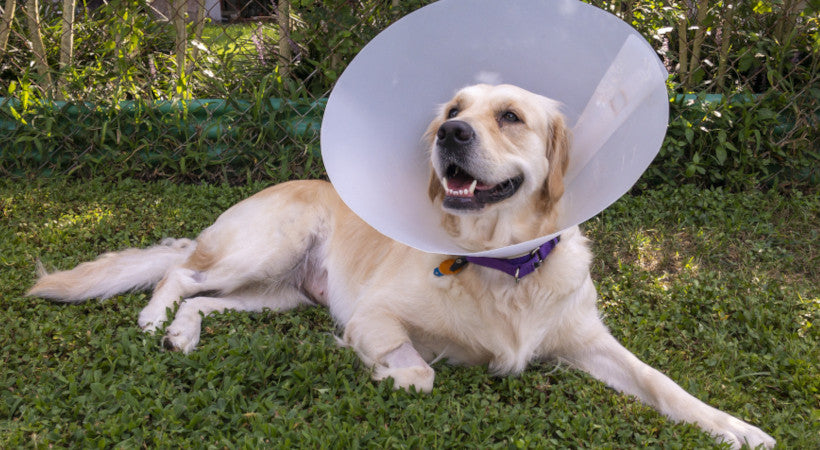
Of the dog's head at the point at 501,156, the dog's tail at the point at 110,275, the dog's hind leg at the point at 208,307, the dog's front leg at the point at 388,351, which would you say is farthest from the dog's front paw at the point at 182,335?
the dog's head at the point at 501,156

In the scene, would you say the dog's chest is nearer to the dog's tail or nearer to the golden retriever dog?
the golden retriever dog

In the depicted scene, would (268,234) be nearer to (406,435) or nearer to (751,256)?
(406,435)

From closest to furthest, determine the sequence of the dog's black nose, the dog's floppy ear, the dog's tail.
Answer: the dog's black nose
the dog's floppy ear
the dog's tail

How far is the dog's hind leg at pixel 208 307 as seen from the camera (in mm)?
2486

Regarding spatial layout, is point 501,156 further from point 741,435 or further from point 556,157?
point 741,435

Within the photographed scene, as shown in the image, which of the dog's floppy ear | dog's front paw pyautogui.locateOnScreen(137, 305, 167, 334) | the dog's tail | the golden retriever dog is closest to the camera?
the golden retriever dog

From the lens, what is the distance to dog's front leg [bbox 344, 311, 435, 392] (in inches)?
87.7

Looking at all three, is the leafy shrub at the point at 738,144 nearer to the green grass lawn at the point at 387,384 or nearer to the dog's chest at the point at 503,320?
the green grass lawn at the point at 387,384

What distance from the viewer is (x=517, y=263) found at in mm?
2340

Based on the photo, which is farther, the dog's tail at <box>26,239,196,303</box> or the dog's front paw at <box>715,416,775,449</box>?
the dog's tail at <box>26,239,196,303</box>

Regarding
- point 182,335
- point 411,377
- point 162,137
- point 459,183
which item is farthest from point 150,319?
point 162,137

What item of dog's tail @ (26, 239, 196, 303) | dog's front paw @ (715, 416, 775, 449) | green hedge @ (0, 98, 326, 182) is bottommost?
green hedge @ (0, 98, 326, 182)

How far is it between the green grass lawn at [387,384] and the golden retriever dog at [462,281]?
0.09 metres

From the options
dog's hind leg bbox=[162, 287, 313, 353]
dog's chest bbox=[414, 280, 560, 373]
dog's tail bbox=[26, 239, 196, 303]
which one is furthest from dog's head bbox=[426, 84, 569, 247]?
dog's tail bbox=[26, 239, 196, 303]
